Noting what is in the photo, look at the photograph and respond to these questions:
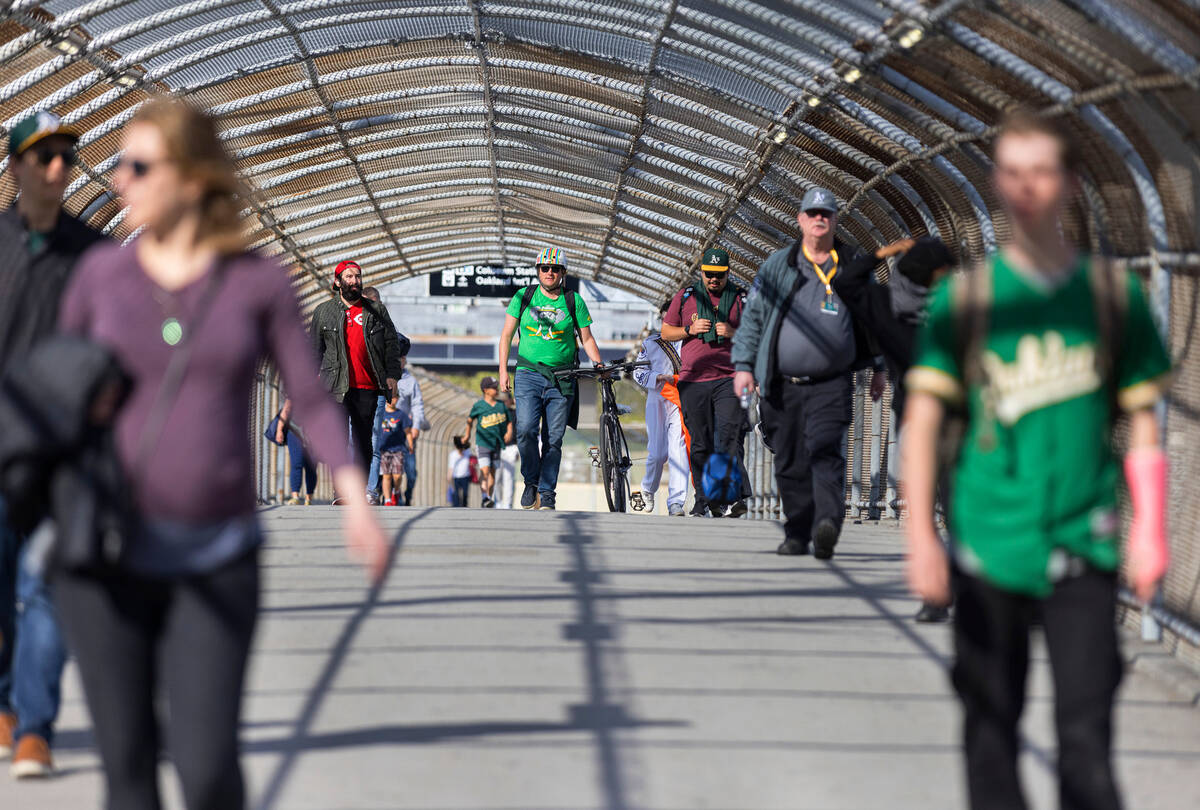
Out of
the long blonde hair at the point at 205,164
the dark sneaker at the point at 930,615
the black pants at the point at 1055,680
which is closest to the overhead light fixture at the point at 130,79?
the dark sneaker at the point at 930,615

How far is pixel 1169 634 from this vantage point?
7008 mm

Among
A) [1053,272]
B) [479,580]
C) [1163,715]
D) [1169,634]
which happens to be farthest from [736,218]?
[1053,272]

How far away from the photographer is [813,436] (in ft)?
27.9

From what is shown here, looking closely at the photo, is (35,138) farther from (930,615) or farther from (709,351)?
(709,351)

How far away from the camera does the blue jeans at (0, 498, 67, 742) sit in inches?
184

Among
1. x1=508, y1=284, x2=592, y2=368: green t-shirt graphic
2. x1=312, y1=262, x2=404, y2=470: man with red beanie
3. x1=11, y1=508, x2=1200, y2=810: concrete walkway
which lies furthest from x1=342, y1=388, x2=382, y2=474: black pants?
x1=11, y1=508, x2=1200, y2=810: concrete walkway

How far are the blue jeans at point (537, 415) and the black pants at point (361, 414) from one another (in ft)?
3.15

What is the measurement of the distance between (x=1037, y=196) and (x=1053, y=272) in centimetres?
17

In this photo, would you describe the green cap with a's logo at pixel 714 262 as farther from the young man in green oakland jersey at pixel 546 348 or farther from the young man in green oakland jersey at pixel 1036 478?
the young man in green oakland jersey at pixel 1036 478

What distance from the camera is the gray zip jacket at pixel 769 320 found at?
334 inches

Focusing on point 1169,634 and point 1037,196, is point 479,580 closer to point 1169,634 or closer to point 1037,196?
point 1169,634

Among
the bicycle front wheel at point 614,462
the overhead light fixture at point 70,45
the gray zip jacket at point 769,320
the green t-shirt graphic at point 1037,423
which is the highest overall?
the overhead light fixture at point 70,45

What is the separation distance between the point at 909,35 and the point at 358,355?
430cm

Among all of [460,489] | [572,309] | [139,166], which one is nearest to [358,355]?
[572,309]
